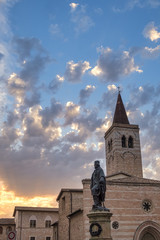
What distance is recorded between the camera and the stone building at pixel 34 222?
42.1m

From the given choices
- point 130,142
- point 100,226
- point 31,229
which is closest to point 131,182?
point 100,226

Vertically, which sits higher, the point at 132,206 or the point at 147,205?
the point at 147,205

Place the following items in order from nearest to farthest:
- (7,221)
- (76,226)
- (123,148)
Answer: (76,226) < (123,148) < (7,221)

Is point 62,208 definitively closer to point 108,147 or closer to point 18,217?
point 18,217

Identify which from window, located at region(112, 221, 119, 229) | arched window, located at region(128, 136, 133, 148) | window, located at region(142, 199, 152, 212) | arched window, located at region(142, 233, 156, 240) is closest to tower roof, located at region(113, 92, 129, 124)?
arched window, located at region(128, 136, 133, 148)

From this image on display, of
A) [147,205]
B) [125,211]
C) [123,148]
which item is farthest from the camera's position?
[123,148]

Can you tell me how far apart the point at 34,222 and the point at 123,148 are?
17411 mm

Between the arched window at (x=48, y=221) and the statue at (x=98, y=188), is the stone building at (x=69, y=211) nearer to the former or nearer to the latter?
the arched window at (x=48, y=221)

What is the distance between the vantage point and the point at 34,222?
1697 inches

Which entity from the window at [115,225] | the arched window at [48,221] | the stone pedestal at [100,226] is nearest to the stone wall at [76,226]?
the window at [115,225]

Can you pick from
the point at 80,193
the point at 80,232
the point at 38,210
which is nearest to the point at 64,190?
the point at 80,193

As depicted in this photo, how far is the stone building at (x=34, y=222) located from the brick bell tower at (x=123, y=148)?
1199 centimetres

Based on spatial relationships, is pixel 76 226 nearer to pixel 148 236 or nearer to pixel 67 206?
pixel 67 206

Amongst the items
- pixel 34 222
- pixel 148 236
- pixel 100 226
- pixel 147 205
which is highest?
pixel 147 205
